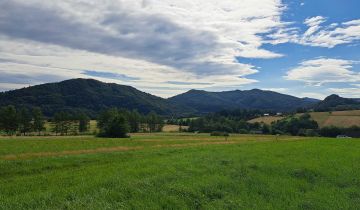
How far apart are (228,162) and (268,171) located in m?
3.54

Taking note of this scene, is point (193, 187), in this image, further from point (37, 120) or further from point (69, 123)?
point (69, 123)

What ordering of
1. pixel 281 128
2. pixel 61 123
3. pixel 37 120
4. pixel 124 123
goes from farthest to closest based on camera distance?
pixel 281 128 < pixel 61 123 < pixel 37 120 < pixel 124 123

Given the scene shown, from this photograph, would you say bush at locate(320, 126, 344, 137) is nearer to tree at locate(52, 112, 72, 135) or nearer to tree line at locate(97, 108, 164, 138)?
tree line at locate(97, 108, 164, 138)

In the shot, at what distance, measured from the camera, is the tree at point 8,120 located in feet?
420

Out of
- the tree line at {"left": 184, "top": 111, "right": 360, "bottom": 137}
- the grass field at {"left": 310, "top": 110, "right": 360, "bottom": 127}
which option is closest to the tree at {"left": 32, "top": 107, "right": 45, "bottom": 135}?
the tree line at {"left": 184, "top": 111, "right": 360, "bottom": 137}

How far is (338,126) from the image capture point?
15400cm

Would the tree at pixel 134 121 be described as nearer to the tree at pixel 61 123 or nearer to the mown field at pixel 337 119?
the tree at pixel 61 123

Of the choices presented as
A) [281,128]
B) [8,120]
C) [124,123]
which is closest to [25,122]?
[8,120]

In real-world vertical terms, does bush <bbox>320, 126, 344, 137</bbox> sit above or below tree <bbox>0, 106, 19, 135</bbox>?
below

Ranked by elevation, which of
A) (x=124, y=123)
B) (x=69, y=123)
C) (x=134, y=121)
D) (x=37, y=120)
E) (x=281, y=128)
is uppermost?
(x=37, y=120)

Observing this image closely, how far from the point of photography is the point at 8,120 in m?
129

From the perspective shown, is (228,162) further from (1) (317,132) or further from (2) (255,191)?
(1) (317,132)

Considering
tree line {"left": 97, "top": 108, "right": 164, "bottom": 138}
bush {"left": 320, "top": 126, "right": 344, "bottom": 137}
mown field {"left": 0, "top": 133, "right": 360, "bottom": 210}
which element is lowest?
bush {"left": 320, "top": 126, "right": 344, "bottom": 137}

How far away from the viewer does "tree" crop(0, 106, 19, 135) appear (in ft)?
420
